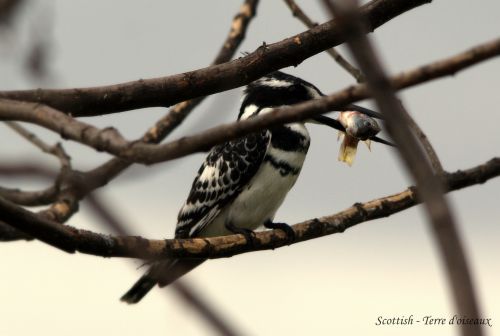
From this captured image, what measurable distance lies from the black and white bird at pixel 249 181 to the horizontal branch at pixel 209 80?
7.40ft

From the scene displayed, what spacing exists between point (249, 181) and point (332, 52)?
171cm

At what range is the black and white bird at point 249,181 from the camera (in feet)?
21.7

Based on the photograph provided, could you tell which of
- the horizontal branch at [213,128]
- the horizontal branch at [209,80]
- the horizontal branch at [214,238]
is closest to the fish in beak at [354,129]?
the horizontal branch at [214,238]

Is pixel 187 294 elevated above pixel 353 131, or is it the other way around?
pixel 353 131

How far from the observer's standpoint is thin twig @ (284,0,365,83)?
16.9ft

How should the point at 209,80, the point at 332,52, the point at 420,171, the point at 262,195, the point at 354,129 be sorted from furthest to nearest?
the point at 262,195
the point at 354,129
the point at 332,52
the point at 209,80
the point at 420,171

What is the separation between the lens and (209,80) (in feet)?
13.0

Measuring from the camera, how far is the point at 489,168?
4.11m

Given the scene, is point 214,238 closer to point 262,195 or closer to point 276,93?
point 262,195

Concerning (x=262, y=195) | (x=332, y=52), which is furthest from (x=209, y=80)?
(x=262, y=195)

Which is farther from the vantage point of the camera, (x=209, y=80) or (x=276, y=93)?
(x=276, y=93)

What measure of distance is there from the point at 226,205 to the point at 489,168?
3.00m

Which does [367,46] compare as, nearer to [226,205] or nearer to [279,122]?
[279,122]

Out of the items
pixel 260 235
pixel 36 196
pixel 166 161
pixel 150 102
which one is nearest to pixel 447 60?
pixel 166 161
